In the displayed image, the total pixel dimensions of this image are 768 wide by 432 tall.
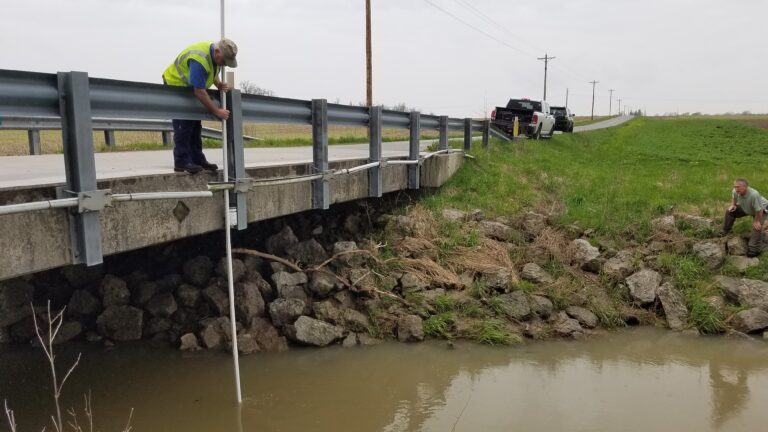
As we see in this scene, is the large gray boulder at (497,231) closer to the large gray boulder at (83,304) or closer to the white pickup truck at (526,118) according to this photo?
the large gray boulder at (83,304)

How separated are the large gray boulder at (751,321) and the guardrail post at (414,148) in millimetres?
5340

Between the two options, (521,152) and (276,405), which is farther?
(521,152)

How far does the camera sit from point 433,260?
31.2 ft

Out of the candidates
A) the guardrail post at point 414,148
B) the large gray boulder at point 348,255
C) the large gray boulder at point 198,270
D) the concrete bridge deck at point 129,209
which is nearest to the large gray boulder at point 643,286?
the guardrail post at point 414,148

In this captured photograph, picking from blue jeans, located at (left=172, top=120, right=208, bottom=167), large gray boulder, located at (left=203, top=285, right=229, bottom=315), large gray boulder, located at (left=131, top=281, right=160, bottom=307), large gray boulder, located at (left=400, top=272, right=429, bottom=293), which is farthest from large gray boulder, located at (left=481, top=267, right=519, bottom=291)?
blue jeans, located at (left=172, top=120, right=208, bottom=167)

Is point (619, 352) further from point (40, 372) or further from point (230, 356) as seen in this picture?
point (40, 372)

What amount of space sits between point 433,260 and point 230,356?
374 centimetres

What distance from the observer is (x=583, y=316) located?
28.1 ft

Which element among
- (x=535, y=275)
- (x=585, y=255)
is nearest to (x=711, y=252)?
(x=585, y=255)

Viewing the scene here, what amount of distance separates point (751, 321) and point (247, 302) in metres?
6.93

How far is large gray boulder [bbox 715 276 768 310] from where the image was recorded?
8.75 meters

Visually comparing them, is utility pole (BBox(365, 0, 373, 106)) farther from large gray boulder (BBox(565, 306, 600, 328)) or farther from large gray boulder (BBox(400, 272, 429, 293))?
large gray boulder (BBox(565, 306, 600, 328))

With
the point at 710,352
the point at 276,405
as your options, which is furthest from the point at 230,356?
the point at 710,352

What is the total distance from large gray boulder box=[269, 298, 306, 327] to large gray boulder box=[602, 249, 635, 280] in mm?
5026
